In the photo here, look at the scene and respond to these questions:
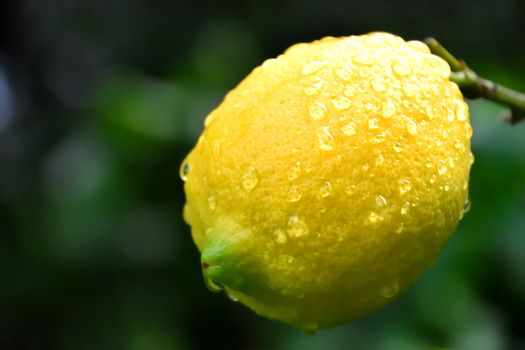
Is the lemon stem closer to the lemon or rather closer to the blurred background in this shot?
the lemon

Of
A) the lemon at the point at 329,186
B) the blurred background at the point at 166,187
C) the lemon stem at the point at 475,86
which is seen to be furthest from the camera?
the blurred background at the point at 166,187

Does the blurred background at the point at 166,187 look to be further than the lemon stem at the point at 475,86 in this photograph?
Yes

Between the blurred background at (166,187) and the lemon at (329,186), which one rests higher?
the lemon at (329,186)

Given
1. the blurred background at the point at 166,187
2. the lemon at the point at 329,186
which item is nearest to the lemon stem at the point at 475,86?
the lemon at the point at 329,186

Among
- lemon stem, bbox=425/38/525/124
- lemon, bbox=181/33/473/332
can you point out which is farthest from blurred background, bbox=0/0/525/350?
lemon, bbox=181/33/473/332

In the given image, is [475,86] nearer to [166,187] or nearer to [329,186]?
[329,186]

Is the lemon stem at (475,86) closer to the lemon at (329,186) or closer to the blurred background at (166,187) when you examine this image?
the lemon at (329,186)
